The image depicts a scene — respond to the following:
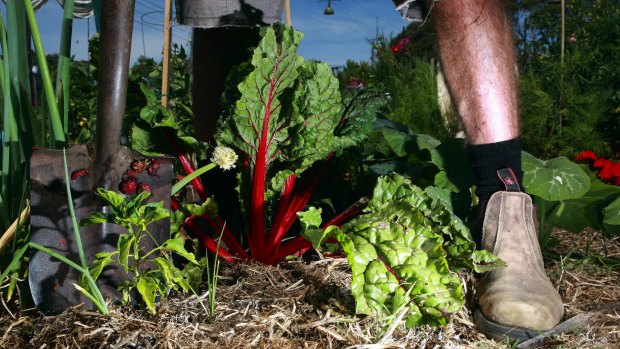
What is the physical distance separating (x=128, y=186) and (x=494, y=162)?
39.7 inches

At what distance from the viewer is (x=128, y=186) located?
1410 millimetres

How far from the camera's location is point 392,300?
137 centimetres

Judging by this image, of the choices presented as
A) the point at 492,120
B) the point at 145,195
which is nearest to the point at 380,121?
the point at 492,120

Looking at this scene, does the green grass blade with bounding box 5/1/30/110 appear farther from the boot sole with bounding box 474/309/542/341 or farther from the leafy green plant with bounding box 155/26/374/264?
the boot sole with bounding box 474/309/542/341

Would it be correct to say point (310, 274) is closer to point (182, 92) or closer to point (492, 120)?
point (492, 120)

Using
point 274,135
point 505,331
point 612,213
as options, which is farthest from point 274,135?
point 612,213

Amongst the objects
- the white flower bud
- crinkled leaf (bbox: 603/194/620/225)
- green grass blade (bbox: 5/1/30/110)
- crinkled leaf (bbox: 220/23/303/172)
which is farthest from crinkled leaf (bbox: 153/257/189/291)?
crinkled leaf (bbox: 603/194/620/225)

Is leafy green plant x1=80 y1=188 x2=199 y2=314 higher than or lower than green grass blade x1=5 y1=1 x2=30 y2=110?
lower

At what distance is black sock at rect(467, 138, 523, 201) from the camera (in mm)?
1749

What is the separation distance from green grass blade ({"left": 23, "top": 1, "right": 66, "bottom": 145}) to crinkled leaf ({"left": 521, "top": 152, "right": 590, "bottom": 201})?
1.33 meters

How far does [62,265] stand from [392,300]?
78 cm

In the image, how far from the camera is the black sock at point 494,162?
1749 mm

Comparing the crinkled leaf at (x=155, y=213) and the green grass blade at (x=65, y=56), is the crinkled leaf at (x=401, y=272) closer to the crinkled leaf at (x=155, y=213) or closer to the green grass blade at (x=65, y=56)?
the crinkled leaf at (x=155, y=213)

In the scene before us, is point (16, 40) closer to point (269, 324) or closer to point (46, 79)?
point (46, 79)
